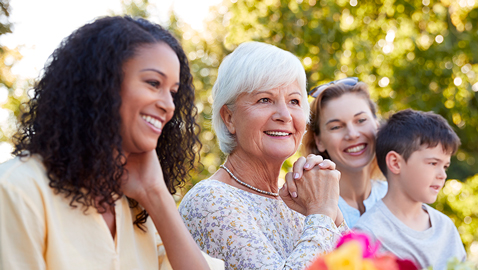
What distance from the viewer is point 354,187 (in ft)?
12.0

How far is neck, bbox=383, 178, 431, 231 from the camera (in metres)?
3.20

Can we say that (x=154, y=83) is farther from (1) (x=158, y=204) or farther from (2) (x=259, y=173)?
(2) (x=259, y=173)

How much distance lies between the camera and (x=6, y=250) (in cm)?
129

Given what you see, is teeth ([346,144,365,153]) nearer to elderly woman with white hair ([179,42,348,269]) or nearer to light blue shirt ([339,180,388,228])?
light blue shirt ([339,180,388,228])

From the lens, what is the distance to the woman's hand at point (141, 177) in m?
1.58

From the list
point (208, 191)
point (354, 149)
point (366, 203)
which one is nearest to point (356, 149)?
point (354, 149)

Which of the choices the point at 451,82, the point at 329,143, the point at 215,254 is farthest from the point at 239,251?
the point at 451,82

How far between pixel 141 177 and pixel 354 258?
858 mm

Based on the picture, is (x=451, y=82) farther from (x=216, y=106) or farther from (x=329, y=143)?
(x=216, y=106)

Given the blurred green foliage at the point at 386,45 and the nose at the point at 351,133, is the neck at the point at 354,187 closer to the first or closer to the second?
the nose at the point at 351,133

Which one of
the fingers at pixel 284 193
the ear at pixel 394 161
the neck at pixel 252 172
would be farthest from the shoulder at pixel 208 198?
the ear at pixel 394 161

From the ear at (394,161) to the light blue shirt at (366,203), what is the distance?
0.42 m

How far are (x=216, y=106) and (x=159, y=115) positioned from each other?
1195mm

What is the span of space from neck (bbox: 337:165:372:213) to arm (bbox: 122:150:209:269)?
7.29 ft
